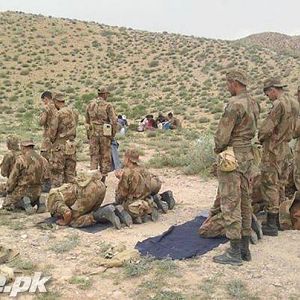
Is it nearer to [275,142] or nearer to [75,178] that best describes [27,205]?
[75,178]

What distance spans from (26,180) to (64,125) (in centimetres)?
142

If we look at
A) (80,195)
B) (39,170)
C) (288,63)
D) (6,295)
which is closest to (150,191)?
(80,195)

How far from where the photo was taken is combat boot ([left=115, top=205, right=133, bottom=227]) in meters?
7.70

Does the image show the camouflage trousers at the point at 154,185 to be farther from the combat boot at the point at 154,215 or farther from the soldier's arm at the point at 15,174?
the soldier's arm at the point at 15,174

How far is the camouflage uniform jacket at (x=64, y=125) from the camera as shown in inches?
370

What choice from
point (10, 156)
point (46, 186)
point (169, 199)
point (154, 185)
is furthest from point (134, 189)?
point (46, 186)

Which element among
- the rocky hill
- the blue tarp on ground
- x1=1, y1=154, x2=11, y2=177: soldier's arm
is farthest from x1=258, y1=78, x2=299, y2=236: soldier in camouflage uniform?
the rocky hill

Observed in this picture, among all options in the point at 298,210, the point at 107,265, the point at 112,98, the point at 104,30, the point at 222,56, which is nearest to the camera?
the point at 107,265

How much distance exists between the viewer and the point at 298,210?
299 inches

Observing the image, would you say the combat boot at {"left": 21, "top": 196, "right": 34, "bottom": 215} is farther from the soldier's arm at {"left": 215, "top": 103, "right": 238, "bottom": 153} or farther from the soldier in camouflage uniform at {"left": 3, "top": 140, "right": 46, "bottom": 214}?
the soldier's arm at {"left": 215, "top": 103, "right": 238, "bottom": 153}

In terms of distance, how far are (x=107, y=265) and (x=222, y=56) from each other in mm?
34990

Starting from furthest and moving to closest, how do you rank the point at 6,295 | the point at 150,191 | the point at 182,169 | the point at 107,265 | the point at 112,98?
the point at 112,98, the point at 182,169, the point at 150,191, the point at 107,265, the point at 6,295

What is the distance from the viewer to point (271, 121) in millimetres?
7172

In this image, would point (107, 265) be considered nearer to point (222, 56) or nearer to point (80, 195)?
point (80, 195)
